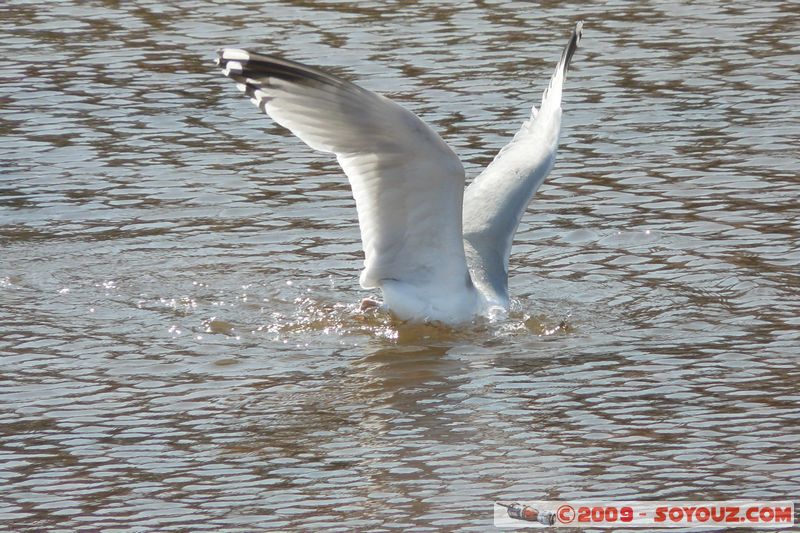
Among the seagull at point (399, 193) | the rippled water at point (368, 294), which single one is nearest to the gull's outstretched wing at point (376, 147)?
the seagull at point (399, 193)

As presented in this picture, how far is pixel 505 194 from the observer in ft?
29.4

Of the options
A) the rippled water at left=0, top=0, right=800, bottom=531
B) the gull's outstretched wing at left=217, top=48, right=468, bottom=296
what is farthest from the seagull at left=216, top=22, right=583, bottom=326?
the rippled water at left=0, top=0, right=800, bottom=531

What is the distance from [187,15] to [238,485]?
10040 millimetres

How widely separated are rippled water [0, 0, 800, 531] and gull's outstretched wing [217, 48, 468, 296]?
1.97ft

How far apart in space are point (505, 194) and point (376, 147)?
1.52 metres

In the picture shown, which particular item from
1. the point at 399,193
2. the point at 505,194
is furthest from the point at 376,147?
the point at 505,194

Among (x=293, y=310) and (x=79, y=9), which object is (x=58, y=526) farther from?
(x=79, y=9)

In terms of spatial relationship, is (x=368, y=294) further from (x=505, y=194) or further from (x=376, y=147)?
(x=376, y=147)

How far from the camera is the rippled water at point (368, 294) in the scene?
250 inches

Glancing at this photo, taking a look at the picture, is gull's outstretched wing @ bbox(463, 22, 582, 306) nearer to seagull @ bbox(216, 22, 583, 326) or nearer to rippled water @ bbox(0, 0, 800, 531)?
seagull @ bbox(216, 22, 583, 326)

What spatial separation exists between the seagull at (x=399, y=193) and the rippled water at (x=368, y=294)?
0.74 feet

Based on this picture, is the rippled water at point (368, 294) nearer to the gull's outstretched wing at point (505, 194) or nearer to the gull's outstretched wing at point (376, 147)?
the gull's outstretched wing at point (505, 194)

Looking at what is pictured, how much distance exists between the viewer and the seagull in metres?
7.48

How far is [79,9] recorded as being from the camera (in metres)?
16.0
